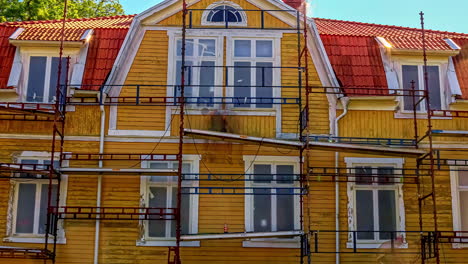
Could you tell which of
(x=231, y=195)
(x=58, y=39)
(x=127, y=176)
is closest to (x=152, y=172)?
(x=127, y=176)

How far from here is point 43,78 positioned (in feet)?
63.3

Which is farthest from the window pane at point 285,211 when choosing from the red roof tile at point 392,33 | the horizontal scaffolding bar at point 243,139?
the red roof tile at point 392,33

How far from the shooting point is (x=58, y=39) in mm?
19391

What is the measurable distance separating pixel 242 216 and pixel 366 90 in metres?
4.74

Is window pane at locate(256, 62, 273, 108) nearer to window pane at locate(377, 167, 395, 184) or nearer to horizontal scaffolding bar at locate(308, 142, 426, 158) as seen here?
horizontal scaffolding bar at locate(308, 142, 426, 158)

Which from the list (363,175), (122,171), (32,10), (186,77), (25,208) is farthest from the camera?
(32,10)

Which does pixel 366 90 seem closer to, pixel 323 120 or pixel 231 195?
pixel 323 120

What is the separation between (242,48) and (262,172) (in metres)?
3.44

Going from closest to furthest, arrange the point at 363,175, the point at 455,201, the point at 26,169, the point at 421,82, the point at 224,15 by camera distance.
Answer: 1. the point at 26,169
2. the point at 363,175
3. the point at 455,201
4. the point at 421,82
5. the point at 224,15

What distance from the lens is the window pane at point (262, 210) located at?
60.2 ft

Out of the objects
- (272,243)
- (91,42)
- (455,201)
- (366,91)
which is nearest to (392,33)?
(366,91)

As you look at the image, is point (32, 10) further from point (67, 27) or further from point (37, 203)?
point (37, 203)

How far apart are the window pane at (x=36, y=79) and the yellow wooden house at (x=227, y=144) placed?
0.12ft

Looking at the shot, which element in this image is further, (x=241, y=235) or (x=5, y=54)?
(x=5, y=54)
